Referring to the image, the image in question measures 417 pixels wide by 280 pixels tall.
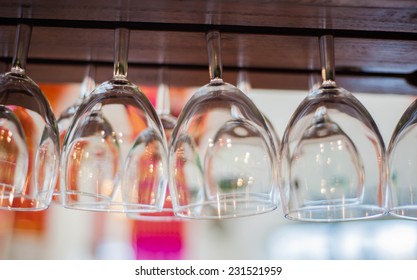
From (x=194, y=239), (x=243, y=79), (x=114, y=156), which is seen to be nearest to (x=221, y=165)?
(x=114, y=156)

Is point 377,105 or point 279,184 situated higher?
point 377,105

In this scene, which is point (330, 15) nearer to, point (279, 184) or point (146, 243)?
point (279, 184)

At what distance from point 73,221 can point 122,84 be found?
54.8 inches

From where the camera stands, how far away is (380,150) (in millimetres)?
494

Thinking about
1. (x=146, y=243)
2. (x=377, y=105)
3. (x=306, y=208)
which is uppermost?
(x=377, y=105)

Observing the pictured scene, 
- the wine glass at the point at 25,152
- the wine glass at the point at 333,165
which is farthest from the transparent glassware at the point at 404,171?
the wine glass at the point at 25,152

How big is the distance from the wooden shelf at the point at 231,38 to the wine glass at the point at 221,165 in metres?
0.10

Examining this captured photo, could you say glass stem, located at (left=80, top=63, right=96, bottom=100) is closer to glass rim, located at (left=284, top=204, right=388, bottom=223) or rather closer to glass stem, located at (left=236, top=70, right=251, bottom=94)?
glass stem, located at (left=236, top=70, right=251, bottom=94)

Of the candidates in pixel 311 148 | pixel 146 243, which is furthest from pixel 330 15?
pixel 146 243

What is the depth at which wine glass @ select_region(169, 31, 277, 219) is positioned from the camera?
1.54ft

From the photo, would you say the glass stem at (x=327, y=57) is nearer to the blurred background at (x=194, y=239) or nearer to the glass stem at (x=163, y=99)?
the glass stem at (x=163, y=99)

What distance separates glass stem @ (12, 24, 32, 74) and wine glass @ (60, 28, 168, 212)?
0.08 meters

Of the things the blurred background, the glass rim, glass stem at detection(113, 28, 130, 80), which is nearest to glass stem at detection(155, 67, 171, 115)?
glass stem at detection(113, 28, 130, 80)

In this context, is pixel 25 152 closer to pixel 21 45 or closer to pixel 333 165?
pixel 21 45
